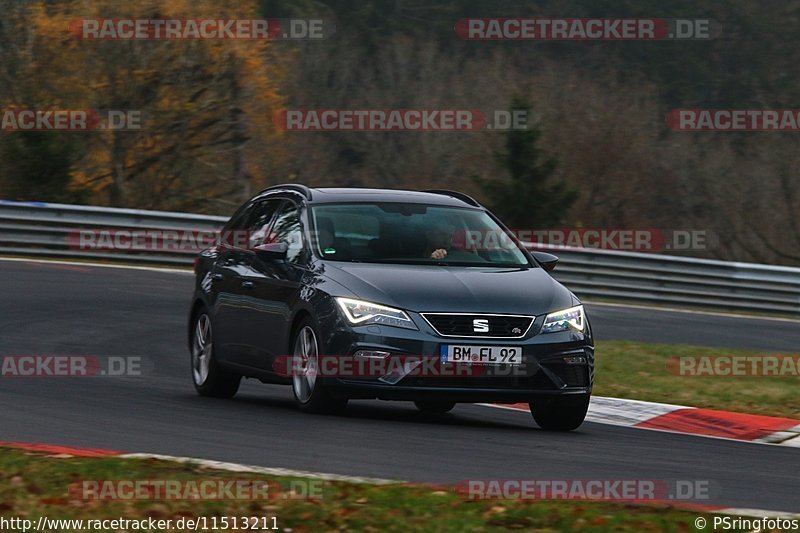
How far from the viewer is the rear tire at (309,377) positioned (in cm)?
1016

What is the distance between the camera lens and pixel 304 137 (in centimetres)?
4966

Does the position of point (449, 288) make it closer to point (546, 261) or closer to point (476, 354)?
point (476, 354)

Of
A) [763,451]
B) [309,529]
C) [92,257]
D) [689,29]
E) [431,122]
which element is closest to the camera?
[309,529]

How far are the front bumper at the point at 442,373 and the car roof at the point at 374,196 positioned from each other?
1.66 metres

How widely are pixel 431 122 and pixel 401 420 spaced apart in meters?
36.1

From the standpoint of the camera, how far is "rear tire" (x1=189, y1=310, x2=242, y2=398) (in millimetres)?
12000

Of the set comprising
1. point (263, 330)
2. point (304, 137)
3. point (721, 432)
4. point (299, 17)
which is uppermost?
point (299, 17)

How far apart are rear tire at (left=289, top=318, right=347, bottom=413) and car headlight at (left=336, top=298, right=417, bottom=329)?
0.32 metres

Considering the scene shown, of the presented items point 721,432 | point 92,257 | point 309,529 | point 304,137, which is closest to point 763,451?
point 721,432

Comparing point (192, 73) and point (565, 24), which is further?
point (565, 24)

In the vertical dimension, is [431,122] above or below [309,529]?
above

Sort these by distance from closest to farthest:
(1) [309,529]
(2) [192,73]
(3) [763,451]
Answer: (1) [309,529], (3) [763,451], (2) [192,73]

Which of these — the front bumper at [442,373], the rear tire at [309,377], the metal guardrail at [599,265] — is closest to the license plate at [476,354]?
the front bumper at [442,373]

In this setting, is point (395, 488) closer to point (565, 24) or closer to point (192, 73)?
point (192, 73)
